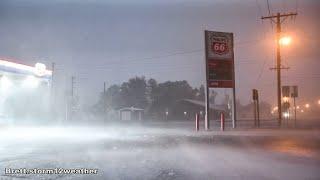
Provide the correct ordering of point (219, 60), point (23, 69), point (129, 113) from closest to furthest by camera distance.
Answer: point (219, 60) → point (23, 69) → point (129, 113)

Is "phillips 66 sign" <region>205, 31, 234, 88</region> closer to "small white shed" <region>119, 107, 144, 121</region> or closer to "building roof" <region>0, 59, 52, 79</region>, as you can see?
"building roof" <region>0, 59, 52, 79</region>

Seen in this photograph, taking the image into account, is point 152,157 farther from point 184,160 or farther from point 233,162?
point 233,162

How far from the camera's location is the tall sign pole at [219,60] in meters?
37.1

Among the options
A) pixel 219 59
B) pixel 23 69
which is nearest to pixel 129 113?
pixel 23 69

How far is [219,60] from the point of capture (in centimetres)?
3766

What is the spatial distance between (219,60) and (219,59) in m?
0.09

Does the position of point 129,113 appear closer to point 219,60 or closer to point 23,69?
point 23,69

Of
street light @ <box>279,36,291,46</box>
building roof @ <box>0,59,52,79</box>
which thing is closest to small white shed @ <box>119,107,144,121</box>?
building roof @ <box>0,59,52,79</box>

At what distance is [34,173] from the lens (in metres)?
11.5

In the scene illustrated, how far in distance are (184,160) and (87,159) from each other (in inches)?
120

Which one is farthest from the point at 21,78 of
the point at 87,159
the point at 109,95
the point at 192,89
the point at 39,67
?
the point at 192,89

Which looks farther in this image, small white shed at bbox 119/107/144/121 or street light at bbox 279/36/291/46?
small white shed at bbox 119/107/144/121

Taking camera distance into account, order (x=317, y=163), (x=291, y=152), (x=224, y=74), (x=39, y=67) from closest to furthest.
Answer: (x=317, y=163)
(x=291, y=152)
(x=224, y=74)
(x=39, y=67)

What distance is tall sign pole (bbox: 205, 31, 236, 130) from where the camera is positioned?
122 feet
